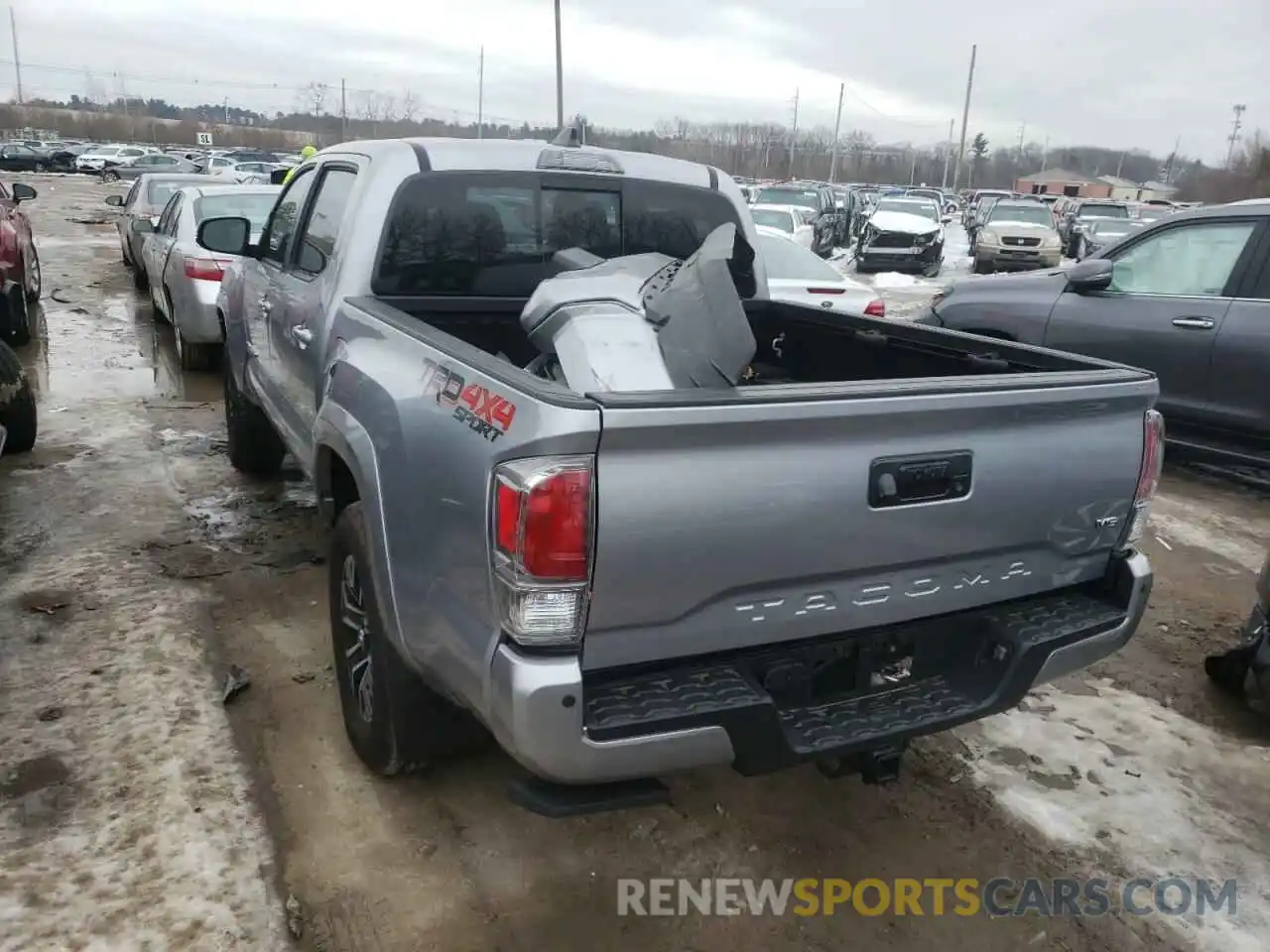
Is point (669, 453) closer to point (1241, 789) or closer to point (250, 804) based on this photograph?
point (250, 804)

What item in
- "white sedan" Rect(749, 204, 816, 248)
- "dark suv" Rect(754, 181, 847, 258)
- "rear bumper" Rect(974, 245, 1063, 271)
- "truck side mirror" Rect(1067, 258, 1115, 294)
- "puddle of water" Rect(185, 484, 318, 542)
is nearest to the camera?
"puddle of water" Rect(185, 484, 318, 542)

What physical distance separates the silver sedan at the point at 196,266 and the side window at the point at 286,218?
328 cm

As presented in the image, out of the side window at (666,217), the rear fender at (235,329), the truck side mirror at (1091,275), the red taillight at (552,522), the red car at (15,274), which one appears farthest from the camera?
the red car at (15,274)

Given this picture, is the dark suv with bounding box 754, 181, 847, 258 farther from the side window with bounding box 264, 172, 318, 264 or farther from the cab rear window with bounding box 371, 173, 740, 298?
the cab rear window with bounding box 371, 173, 740, 298

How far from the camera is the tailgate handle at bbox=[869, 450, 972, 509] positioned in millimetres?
2434

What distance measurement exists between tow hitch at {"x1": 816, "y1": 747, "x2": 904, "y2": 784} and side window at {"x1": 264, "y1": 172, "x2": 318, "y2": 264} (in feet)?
11.0

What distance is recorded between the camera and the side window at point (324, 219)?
3975mm

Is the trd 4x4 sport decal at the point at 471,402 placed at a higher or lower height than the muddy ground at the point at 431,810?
higher

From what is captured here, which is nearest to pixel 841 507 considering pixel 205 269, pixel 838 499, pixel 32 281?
pixel 838 499

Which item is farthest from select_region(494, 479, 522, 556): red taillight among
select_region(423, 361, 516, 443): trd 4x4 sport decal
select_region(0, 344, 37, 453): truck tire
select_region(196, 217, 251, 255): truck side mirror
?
select_region(0, 344, 37, 453): truck tire

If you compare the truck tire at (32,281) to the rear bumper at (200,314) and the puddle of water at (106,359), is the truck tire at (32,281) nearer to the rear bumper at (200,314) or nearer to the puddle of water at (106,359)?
the puddle of water at (106,359)

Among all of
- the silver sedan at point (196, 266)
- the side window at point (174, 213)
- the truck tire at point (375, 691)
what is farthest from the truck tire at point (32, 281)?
the truck tire at point (375, 691)

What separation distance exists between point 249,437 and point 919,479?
4.71m

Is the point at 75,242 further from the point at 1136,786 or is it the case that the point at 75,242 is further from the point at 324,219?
the point at 1136,786
